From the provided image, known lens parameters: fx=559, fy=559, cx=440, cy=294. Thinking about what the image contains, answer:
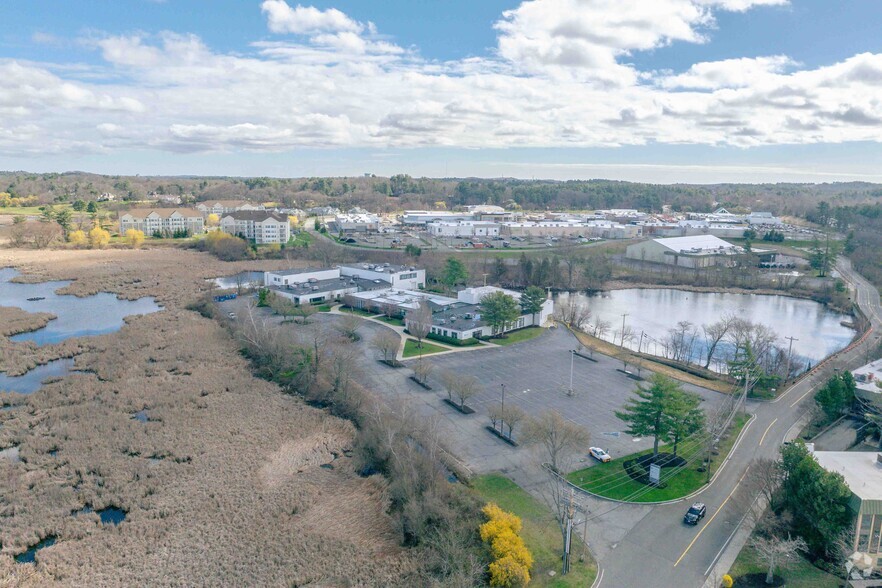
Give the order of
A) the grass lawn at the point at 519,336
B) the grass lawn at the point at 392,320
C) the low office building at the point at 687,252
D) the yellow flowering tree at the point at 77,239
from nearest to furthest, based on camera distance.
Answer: the grass lawn at the point at 519,336, the grass lawn at the point at 392,320, the low office building at the point at 687,252, the yellow flowering tree at the point at 77,239

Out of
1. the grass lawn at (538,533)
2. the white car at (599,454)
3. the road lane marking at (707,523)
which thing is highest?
the white car at (599,454)

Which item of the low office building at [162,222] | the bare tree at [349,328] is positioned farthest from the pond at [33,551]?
the low office building at [162,222]

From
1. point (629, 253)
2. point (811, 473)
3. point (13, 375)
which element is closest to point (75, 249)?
point (13, 375)

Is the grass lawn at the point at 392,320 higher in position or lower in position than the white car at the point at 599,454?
higher

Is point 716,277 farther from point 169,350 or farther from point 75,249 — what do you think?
point 75,249

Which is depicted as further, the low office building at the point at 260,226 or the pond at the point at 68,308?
the low office building at the point at 260,226

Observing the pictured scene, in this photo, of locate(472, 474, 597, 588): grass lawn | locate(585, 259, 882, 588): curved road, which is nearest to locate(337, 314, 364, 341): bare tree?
locate(472, 474, 597, 588): grass lawn

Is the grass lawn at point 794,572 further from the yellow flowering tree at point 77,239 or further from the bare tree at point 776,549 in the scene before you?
the yellow flowering tree at point 77,239
